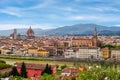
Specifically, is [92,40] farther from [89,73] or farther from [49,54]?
[89,73]

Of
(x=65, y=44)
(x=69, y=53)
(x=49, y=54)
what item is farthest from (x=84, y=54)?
(x=65, y=44)

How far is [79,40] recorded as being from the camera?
144 feet

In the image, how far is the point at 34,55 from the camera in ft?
120

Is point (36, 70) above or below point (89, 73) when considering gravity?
below

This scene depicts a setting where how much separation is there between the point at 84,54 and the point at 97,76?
28008 millimetres

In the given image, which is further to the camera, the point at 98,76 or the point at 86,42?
the point at 86,42

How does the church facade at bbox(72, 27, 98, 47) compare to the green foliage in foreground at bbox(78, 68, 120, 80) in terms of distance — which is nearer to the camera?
the green foliage in foreground at bbox(78, 68, 120, 80)

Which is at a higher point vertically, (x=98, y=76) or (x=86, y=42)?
(x=98, y=76)

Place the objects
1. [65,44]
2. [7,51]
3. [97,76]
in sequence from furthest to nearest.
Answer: [65,44], [7,51], [97,76]

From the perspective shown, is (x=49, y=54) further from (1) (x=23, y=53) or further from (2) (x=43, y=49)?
(1) (x=23, y=53)

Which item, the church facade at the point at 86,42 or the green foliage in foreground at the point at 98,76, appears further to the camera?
the church facade at the point at 86,42

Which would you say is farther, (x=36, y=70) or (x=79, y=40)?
(x=79, y=40)

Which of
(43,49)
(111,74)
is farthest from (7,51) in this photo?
(111,74)

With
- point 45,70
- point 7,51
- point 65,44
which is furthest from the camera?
point 65,44
